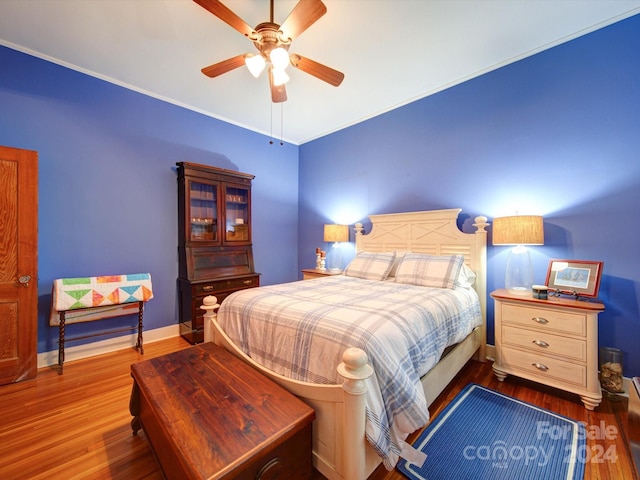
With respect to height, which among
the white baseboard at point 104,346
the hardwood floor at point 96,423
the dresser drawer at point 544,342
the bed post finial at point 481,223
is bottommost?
the hardwood floor at point 96,423

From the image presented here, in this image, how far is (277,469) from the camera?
3.50 ft

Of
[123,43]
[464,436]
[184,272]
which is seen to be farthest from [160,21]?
[464,436]

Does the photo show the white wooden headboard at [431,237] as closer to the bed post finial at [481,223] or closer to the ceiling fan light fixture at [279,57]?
the bed post finial at [481,223]

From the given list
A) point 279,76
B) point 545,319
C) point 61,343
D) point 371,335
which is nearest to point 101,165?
point 61,343

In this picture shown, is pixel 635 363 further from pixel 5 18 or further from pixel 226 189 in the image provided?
pixel 5 18

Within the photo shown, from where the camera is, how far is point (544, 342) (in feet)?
6.57

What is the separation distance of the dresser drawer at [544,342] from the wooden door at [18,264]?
413 centimetres

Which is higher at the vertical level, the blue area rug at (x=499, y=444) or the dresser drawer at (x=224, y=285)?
the dresser drawer at (x=224, y=285)

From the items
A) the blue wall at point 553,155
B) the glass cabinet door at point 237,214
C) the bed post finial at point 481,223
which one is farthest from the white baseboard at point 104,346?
the bed post finial at point 481,223

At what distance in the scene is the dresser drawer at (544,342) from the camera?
1.87 meters

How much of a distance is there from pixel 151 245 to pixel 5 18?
7.02 feet

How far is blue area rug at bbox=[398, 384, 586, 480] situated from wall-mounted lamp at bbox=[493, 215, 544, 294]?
38.1 inches

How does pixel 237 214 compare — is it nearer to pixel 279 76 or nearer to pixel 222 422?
pixel 279 76

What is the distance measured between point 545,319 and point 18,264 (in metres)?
4.39
